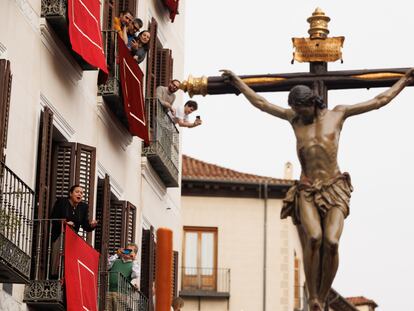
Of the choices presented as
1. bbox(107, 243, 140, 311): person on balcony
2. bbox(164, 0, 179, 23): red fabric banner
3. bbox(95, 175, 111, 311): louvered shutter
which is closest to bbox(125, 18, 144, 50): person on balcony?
bbox(95, 175, 111, 311): louvered shutter

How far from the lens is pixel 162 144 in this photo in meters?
36.1

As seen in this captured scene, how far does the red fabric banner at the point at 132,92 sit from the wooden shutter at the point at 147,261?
357 cm

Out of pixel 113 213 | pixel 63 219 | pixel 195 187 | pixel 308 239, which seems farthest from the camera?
pixel 195 187

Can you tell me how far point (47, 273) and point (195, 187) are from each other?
36.2 m

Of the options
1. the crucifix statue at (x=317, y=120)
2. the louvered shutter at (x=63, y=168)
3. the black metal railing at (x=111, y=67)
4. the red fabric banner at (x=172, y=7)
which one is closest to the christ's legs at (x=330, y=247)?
the crucifix statue at (x=317, y=120)

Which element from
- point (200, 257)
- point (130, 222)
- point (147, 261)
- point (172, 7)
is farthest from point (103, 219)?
point (200, 257)

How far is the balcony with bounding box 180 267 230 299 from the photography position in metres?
61.4

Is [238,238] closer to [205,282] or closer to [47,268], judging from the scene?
[205,282]

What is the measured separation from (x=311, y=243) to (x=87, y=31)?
15.1m

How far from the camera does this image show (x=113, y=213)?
3328 centimetres

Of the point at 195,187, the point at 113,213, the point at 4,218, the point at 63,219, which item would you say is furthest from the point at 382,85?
the point at 195,187

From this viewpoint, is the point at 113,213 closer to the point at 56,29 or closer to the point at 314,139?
the point at 56,29

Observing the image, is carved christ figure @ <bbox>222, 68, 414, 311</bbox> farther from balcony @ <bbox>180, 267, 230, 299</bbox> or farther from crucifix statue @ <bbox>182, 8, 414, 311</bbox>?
balcony @ <bbox>180, 267, 230, 299</bbox>

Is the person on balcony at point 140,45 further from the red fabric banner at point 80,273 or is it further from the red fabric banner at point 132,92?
the red fabric banner at point 80,273
